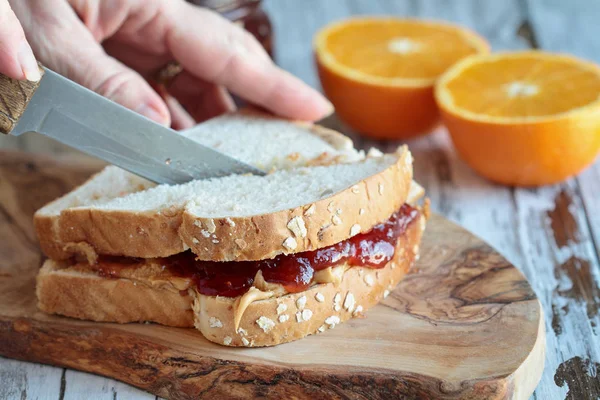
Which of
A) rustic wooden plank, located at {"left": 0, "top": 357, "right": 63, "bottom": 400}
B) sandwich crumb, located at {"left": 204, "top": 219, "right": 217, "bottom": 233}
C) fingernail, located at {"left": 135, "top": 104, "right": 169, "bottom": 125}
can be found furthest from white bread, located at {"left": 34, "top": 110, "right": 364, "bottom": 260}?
sandwich crumb, located at {"left": 204, "top": 219, "right": 217, "bottom": 233}

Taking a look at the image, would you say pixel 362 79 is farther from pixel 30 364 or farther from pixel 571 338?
pixel 30 364

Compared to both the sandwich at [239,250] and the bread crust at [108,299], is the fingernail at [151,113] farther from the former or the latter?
the bread crust at [108,299]

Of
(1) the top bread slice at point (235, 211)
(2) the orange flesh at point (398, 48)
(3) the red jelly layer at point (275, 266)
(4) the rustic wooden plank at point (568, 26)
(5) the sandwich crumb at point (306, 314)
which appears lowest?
(4) the rustic wooden plank at point (568, 26)

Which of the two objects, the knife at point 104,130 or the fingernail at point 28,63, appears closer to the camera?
the fingernail at point 28,63

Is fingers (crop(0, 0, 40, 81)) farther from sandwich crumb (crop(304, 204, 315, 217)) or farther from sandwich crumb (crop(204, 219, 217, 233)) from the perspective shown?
sandwich crumb (crop(304, 204, 315, 217))

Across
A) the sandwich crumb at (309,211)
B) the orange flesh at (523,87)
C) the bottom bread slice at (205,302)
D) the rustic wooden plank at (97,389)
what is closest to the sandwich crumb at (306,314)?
the bottom bread slice at (205,302)

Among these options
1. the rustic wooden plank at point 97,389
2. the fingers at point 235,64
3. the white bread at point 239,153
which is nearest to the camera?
the rustic wooden plank at point 97,389

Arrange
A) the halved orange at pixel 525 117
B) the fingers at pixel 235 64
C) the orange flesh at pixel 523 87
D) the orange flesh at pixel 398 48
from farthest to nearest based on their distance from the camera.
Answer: the orange flesh at pixel 398 48 < the orange flesh at pixel 523 87 < the halved orange at pixel 525 117 < the fingers at pixel 235 64

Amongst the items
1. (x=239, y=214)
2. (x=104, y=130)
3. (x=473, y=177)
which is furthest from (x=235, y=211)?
(x=473, y=177)

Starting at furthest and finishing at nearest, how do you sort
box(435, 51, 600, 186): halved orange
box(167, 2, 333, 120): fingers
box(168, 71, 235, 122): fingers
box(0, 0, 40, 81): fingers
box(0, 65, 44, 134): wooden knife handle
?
box(168, 71, 235, 122): fingers → box(435, 51, 600, 186): halved orange → box(167, 2, 333, 120): fingers → box(0, 65, 44, 134): wooden knife handle → box(0, 0, 40, 81): fingers
